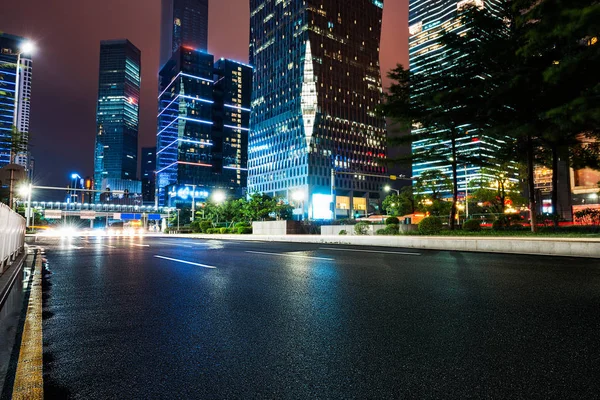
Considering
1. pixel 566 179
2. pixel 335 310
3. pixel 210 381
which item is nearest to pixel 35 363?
pixel 210 381

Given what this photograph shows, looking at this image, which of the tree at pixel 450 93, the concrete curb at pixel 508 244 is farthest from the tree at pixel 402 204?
the concrete curb at pixel 508 244

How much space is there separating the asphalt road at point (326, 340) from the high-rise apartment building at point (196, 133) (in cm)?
16371

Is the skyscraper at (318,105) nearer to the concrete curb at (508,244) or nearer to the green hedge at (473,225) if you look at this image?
the green hedge at (473,225)

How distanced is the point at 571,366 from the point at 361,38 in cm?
14408

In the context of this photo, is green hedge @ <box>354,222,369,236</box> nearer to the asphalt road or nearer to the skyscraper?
the asphalt road

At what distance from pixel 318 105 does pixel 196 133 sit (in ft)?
286

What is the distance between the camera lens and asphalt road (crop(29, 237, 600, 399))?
233cm

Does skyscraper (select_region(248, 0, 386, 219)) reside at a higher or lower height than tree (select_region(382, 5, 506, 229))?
higher

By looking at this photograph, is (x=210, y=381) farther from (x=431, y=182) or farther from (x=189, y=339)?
(x=431, y=182)

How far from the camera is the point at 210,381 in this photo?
243 centimetres

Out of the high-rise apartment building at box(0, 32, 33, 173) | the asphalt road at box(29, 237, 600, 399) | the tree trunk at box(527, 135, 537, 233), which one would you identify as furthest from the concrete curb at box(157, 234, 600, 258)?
the high-rise apartment building at box(0, 32, 33, 173)

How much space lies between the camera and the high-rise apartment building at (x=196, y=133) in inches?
6895

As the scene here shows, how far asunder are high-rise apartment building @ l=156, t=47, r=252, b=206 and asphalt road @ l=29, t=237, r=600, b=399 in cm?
16371

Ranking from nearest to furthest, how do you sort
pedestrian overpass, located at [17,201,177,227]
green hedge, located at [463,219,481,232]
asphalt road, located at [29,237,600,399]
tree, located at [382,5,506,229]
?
asphalt road, located at [29,237,600,399] < tree, located at [382,5,506,229] < green hedge, located at [463,219,481,232] < pedestrian overpass, located at [17,201,177,227]
